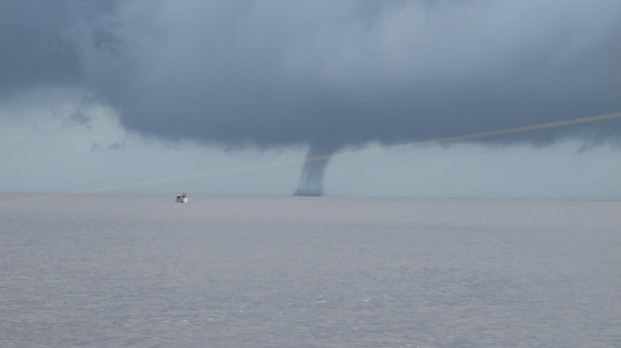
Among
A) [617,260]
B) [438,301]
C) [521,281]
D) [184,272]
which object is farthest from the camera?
[617,260]

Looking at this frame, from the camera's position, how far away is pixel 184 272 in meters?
33.0

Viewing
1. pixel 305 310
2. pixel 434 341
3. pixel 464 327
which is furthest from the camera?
pixel 305 310

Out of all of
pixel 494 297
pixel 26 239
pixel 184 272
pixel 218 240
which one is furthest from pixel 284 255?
pixel 26 239

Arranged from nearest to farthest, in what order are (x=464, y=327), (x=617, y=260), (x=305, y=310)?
1. (x=464, y=327)
2. (x=305, y=310)
3. (x=617, y=260)

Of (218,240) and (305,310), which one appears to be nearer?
(305,310)

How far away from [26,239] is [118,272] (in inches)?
1127

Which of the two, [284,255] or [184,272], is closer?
[184,272]

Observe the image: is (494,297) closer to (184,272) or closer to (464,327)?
(464,327)

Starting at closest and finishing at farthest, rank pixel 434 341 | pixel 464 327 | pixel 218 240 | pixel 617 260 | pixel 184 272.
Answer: pixel 434 341 → pixel 464 327 → pixel 184 272 → pixel 617 260 → pixel 218 240

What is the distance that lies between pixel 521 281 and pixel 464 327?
11.5m

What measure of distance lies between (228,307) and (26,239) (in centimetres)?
4007

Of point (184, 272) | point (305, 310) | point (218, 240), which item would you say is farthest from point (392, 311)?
point (218, 240)

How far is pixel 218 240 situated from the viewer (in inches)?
2269

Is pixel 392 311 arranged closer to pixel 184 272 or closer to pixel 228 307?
pixel 228 307
